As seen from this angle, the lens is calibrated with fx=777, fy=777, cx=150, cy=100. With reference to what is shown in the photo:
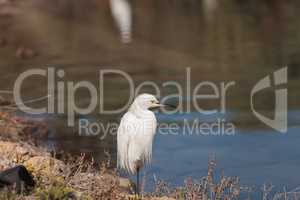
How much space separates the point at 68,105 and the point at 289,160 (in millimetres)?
4965

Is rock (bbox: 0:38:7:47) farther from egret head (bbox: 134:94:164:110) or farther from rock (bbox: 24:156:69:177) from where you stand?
egret head (bbox: 134:94:164:110)

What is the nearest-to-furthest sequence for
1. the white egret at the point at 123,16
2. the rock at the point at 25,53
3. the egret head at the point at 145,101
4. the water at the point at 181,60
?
the egret head at the point at 145,101
the water at the point at 181,60
the rock at the point at 25,53
the white egret at the point at 123,16

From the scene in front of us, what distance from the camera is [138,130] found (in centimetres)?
826

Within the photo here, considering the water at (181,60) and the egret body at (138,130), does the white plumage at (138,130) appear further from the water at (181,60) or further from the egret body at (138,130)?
the water at (181,60)

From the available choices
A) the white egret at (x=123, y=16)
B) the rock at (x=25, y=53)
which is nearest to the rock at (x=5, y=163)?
the rock at (x=25, y=53)

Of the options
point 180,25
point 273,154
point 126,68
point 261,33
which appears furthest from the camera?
point 180,25

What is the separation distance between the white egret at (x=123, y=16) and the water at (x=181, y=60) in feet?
0.97

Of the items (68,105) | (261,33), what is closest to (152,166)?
(68,105)

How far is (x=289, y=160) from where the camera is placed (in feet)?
34.8

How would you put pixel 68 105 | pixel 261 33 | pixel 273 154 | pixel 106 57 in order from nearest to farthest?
1. pixel 273 154
2. pixel 68 105
3. pixel 106 57
4. pixel 261 33

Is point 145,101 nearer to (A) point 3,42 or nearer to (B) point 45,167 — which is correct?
(B) point 45,167

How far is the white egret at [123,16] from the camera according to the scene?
22375mm

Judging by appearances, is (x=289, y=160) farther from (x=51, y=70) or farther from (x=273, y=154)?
(x=51, y=70)

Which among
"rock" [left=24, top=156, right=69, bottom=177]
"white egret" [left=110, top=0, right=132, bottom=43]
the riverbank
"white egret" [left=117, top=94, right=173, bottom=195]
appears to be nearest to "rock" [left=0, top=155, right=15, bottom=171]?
the riverbank
